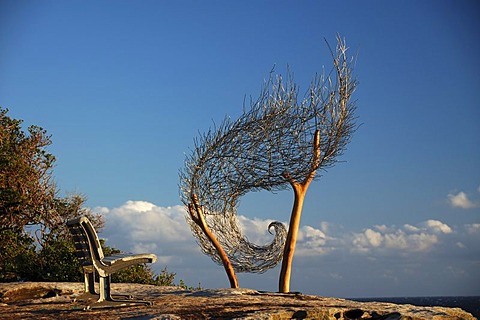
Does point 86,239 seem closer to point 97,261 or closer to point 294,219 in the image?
point 97,261

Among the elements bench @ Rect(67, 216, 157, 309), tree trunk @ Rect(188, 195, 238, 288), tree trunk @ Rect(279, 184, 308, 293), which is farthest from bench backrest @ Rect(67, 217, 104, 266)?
tree trunk @ Rect(279, 184, 308, 293)

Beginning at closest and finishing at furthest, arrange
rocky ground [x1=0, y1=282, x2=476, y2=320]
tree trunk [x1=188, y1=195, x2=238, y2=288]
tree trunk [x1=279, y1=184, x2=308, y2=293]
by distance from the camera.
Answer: rocky ground [x1=0, y1=282, x2=476, y2=320]
tree trunk [x1=279, y1=184, x2=308, y2=293]
tree trunk [x1=188, y1=195, x2=238, y2=288]

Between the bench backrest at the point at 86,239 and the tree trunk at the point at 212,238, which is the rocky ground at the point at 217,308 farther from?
the tree trunk at the point at 212,238

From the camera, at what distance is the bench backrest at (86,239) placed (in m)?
9.63

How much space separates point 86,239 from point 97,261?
380 millimetres

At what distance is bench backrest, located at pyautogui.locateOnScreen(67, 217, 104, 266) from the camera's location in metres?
9.63

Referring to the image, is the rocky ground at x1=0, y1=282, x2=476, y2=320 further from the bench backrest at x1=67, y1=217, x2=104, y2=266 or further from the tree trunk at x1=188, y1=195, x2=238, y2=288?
the tree trunk at x1=188, y1=195, x2=238, y2=288

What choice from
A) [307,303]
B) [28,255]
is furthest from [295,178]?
[28,255]

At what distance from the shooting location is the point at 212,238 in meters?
14.5

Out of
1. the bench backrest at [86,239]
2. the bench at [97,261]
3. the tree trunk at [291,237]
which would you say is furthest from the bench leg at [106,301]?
the tree trunk at [291,237]

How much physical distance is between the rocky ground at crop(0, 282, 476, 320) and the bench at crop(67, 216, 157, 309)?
0.62ft

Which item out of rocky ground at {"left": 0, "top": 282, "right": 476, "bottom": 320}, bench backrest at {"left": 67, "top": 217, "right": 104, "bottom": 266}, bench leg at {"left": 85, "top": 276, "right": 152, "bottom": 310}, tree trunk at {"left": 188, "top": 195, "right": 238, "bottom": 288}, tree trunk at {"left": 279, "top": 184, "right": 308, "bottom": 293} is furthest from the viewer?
tree trunk at {"left": 188, "top": 195, "right": 238, "bottom": 288}

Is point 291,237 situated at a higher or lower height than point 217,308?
higher

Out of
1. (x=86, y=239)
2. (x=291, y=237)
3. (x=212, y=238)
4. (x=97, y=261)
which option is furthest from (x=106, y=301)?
(x=291, y=237)
